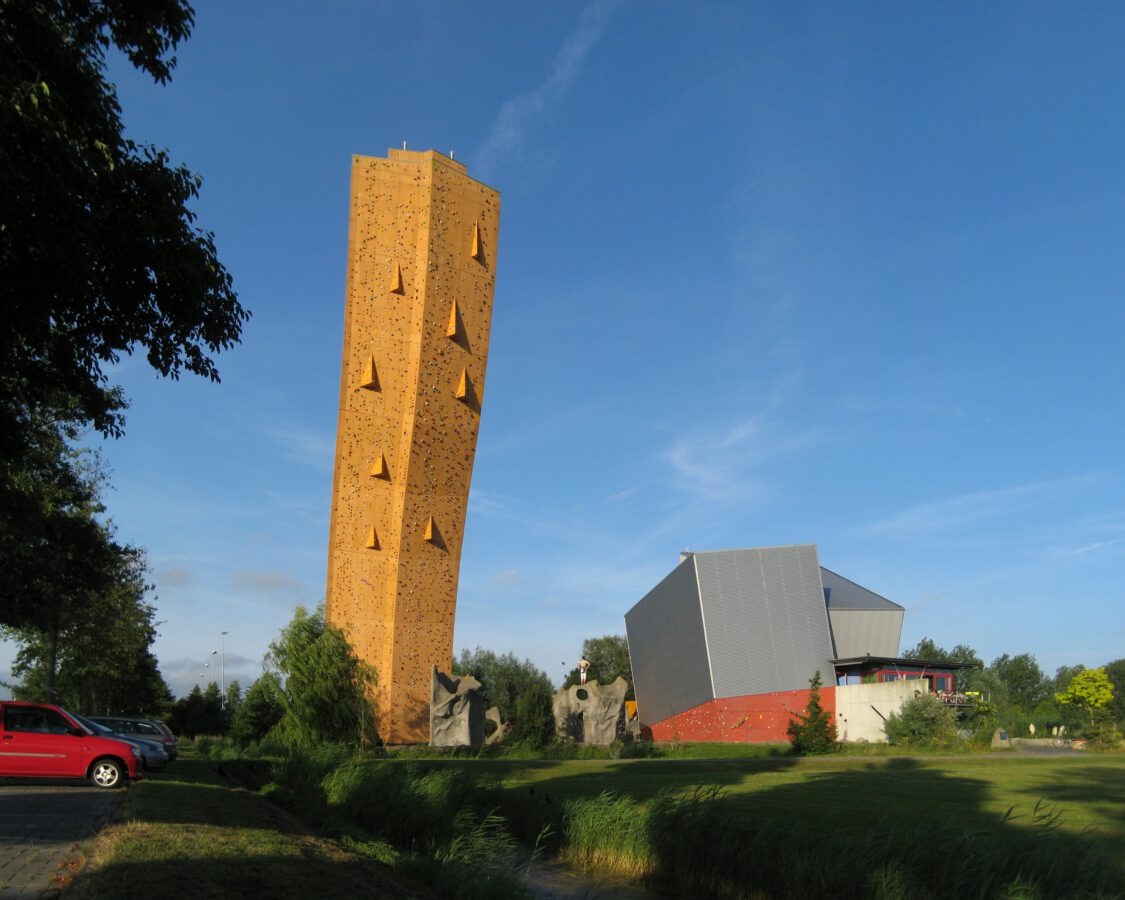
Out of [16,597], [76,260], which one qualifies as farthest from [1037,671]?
[76,260]

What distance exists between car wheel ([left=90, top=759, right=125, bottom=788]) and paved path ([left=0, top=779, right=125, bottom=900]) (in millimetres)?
203

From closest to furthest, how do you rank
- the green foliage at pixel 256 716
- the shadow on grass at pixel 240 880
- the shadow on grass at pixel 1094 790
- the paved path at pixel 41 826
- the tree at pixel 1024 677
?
1. the shadow on grass at pixel 240 880
2. the paved path at pixel 41 826
3. the shadow on grass at pixel 1094 790
4. the green foliage at pixel 256 716
5. the tree at pixel 1024 677

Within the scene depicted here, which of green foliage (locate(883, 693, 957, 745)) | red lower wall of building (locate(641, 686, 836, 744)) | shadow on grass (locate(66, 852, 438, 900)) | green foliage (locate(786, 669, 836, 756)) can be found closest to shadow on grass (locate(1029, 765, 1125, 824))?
shadow on grass (locate(66, 852, 438, 900))

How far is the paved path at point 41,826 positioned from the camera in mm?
8086

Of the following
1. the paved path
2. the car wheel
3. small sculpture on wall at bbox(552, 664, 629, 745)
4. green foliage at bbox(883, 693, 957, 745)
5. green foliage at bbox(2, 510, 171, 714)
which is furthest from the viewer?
small sculpture on wall at bbox(552, 664, 629, 745)

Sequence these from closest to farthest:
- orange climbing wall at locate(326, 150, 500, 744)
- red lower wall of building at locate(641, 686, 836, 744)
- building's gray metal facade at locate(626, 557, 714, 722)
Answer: orange climbing wall at locate(326, 150, 500, 744) → red lower wall of building at locate(641, 686, 836, 744) → building's gray metal facade at locate(626, 557, 714, 722)

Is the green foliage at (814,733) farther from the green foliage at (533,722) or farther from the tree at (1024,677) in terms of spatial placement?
the tree at (1024,677)

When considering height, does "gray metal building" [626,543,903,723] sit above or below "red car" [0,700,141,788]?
above

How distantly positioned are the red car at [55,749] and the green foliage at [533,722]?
24872 millimetres

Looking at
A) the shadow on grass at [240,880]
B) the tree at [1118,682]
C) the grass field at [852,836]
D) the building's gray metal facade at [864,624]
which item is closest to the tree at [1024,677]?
the tree at [1118,682]

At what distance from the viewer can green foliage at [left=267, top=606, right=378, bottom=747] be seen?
35.2 m

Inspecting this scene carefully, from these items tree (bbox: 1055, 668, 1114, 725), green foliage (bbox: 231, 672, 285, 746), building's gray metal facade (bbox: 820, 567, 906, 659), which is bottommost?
green foliage (bbox: 231, 672, 285, 746)

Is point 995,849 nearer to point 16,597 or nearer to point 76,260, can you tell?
point 76,260

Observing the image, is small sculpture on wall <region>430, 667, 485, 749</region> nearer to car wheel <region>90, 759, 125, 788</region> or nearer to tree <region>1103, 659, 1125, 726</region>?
car wheel <region>90, 759, 125, 788</region>
